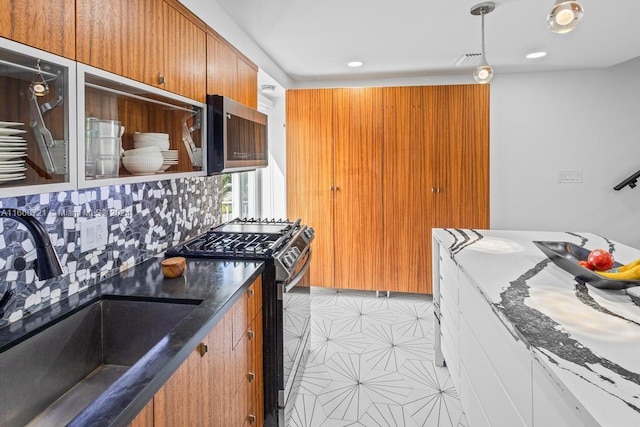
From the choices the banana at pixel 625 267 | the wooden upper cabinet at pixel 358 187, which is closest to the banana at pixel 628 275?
the banana at pixel 625 267

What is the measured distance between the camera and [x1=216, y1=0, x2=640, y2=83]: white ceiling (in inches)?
94.7

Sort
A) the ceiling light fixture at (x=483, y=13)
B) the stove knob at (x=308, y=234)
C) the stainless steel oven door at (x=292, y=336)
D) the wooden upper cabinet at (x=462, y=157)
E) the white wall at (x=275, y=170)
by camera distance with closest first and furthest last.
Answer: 1. the stainless steel oven door at (x=292, y=336)
2. the ceiling light fixture at (x=483, y=13)
3. the stove knob at (x=308, y=234)
4. the wooden upper cabinet at (x=462, y=157)
5. the white wall at (x=275, y=170)

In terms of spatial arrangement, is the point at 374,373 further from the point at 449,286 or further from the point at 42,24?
the point at 42,24

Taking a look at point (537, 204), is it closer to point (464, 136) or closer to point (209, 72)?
point (464, 136)

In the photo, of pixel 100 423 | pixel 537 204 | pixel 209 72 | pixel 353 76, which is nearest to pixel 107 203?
pixel 209 72

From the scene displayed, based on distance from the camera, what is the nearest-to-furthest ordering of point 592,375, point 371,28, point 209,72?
point 592,375 < point 209,72 < point 371,28

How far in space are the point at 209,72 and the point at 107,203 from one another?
806mm

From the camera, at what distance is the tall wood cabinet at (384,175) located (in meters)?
3.76

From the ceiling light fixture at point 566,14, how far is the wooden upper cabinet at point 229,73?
1572 mm

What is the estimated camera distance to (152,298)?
146 centimetres

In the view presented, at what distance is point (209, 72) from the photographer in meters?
1.96

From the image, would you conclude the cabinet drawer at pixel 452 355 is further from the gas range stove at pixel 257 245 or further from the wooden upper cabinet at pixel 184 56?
the wooden upper cabinet at pixel 184 56

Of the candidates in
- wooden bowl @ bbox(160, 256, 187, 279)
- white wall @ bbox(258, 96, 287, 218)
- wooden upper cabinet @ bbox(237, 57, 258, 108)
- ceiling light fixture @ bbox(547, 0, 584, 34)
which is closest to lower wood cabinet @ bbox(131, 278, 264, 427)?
wooden bowl @ bbox(160, 256, 187, 279)

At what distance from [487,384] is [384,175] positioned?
2573 mm
